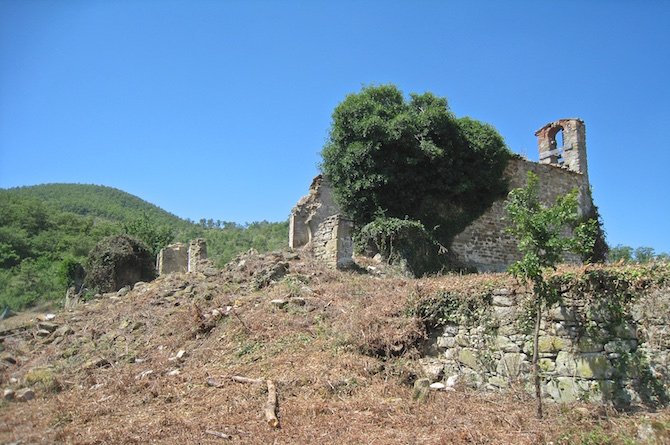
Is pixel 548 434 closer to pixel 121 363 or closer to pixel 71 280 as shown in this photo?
pixel 121 363

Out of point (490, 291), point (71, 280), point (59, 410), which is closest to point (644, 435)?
point (490, 291)

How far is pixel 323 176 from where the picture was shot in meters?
19.0

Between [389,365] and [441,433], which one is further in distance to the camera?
[389,365]

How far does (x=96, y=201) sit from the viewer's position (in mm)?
71500

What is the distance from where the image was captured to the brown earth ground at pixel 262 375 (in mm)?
6262

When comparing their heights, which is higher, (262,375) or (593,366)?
(593,366)

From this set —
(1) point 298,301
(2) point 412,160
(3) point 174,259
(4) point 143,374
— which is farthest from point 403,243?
(3) point 174,259

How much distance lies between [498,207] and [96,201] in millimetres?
67543

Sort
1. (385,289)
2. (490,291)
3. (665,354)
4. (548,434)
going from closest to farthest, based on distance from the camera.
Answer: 1. (548,434)
2. (665,354)
3. (490,291)
4. (385,289)

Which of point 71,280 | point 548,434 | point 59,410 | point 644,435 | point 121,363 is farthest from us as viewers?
point 71,280

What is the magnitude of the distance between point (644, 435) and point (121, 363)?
875 cm

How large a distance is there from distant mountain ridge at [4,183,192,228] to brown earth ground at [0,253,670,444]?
182 feet

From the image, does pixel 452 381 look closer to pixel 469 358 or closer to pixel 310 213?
pixel 469 358

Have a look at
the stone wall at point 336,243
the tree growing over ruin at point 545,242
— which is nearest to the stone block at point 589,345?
the tree growing over ruin at point 545,242
